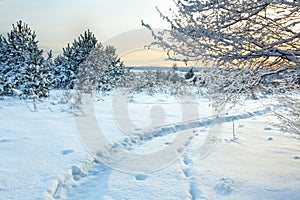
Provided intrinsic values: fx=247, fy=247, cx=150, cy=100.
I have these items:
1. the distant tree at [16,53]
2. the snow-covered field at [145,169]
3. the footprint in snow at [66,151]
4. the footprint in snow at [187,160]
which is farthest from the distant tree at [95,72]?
the footprint in snow at [187,160]

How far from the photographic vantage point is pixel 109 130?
24.9ft

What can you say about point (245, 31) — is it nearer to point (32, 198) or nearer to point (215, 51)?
point (215, 51)

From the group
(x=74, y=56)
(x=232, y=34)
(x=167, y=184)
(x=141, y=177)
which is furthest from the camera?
(x=74, y=56)

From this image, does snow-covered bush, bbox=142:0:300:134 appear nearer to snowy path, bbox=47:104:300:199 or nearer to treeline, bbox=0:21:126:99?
snowy path, bbox=47:104:300:199

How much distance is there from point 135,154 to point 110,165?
87 cm

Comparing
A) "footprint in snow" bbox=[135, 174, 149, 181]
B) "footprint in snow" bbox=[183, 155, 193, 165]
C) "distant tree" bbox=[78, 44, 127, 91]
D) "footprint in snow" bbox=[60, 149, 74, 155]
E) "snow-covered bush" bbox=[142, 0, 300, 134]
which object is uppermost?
"distant tree" bbox=[78, 44, 127, 91]

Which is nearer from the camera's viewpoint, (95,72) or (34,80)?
(34,80)

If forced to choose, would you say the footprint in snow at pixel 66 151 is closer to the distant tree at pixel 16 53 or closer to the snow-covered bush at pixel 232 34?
the snow-covered bush at pixel 232 34

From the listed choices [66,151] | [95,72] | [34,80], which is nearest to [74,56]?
[95,72]

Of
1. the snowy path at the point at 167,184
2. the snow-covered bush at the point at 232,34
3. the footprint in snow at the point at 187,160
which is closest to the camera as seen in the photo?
the snow-covered bush at the point at 232,34

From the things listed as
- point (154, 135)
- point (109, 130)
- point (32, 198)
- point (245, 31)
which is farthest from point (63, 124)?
point (245, 31)

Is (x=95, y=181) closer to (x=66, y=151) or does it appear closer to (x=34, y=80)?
(x=66, y=151)

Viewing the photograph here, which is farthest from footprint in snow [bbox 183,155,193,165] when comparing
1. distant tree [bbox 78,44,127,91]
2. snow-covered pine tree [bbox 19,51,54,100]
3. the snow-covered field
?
distant tree [bbox 78,44,127,91]

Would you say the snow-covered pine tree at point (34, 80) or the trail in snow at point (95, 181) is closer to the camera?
the trail in snow at point (95, 181)
